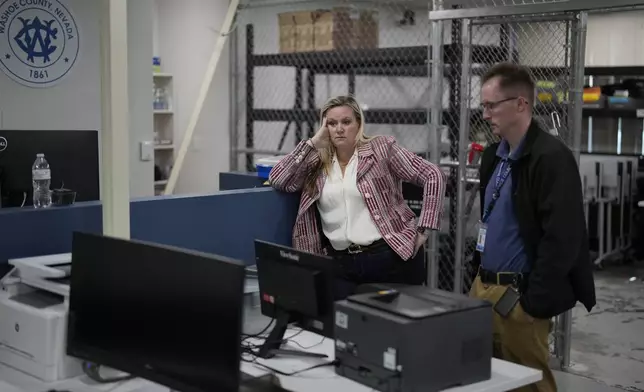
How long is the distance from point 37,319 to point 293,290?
81cm

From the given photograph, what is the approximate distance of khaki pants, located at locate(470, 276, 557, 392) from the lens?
3.05m

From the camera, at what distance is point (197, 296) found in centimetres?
207

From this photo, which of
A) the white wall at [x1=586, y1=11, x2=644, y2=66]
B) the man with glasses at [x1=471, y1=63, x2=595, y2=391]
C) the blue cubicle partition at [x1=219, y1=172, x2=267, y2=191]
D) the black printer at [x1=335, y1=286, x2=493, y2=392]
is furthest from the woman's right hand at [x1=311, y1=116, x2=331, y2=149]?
the white wall at [x1=586, y1=11, x2=644, y2=66]

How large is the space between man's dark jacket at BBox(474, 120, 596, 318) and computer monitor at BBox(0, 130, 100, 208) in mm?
1790

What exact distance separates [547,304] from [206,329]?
1420mm

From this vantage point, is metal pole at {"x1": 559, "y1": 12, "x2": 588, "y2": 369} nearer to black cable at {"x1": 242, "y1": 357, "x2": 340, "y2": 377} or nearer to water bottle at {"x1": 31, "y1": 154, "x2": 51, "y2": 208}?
black cable at {"x1": 242, "y1": 357, "x2": 340, "y2": 377}

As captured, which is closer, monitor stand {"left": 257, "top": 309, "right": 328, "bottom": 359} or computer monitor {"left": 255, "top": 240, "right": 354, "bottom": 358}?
computer monitor {"left": 255, "top": 240, "right": 354, "bottom": 358}

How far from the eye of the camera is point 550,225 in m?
2.86

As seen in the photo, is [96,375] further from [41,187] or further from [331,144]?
[331,144]

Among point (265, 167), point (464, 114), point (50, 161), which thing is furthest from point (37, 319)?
point (464, 114)

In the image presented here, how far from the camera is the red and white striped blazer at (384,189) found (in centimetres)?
374

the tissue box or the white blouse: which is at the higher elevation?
the tissue box

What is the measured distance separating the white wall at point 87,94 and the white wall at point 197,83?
6.81ft

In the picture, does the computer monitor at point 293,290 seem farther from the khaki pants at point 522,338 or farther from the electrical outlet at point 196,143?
the electrical outlet at point 196,143
